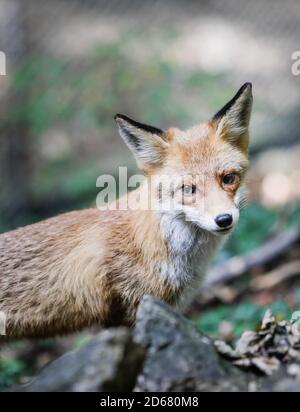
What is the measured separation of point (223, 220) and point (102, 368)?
63.2 inches

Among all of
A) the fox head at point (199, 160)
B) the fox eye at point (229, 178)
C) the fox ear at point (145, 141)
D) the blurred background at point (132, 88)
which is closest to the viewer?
the fox head at point (199, 160)

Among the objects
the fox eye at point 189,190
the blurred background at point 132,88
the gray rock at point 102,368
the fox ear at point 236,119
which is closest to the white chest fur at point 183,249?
the fox eye at point 189,190

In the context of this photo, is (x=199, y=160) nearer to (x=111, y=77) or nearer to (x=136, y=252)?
(x=136, y=252)

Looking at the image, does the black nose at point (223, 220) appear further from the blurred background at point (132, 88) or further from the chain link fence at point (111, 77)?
the chain link fence at point (111, 77)

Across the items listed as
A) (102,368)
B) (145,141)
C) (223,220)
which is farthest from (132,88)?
(102,368)

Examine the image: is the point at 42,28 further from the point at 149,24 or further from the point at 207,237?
the point at 207,237

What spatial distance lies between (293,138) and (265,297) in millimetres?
4617

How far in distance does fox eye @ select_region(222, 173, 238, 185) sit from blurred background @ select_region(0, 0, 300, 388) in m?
3.79

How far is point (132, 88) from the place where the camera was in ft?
33.6

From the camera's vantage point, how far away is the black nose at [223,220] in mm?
4527

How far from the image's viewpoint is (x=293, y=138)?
1156 centimetres

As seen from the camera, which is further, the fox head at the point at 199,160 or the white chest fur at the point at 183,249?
the white chest fur at the point at 183,249

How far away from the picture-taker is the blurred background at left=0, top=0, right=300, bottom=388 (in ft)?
32.8

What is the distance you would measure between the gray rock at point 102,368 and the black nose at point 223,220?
1.30m
